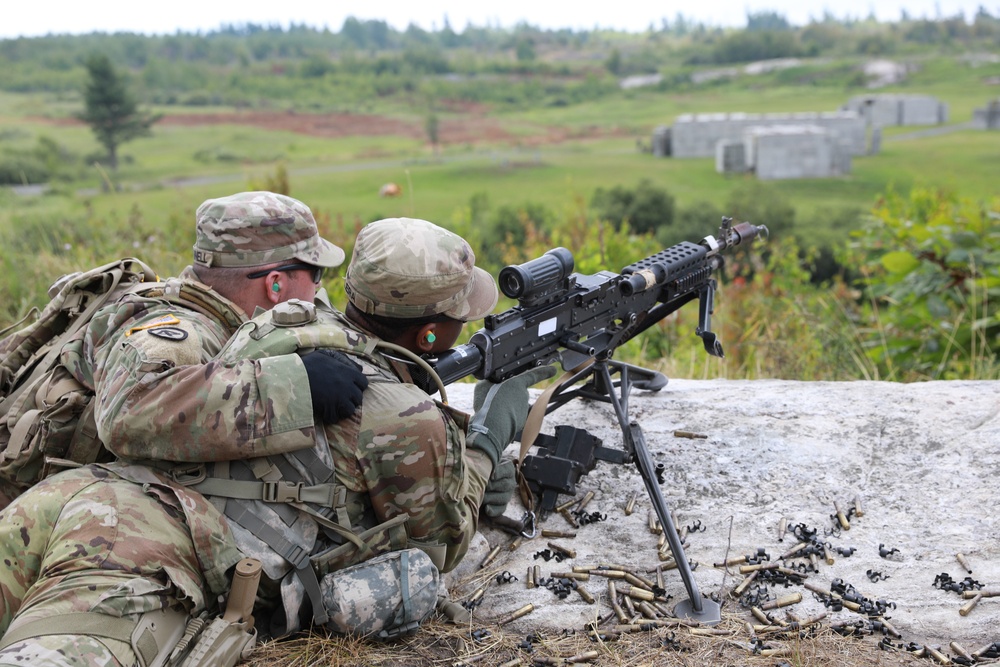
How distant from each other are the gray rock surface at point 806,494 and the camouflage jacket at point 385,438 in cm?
69

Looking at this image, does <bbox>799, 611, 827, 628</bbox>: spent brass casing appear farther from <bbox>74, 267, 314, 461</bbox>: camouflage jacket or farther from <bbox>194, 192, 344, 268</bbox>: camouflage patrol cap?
<bbox>194, 192, 344, 268</bbox>: camouflage patrol cap

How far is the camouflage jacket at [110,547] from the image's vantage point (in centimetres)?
304

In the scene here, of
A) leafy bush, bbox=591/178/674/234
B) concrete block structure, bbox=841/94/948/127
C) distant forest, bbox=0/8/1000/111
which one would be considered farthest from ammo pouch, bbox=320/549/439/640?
distant forest, bbox=0/8/1000/111

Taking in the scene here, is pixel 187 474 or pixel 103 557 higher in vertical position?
pixel 187 474

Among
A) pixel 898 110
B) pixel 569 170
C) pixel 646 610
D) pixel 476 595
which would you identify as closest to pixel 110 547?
pixel 476 595

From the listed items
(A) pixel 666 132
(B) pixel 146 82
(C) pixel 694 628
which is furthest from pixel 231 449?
(B) pixel 146 82

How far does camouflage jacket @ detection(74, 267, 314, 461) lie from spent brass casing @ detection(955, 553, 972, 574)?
2969 mm

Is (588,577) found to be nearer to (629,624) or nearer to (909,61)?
(629,624)

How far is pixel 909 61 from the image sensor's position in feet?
266

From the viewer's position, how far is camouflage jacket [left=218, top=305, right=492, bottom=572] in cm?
345

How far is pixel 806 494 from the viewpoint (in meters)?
4.77

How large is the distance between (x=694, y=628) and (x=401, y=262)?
1.94 meters

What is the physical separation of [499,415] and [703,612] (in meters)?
1.26

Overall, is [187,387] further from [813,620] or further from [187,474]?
[813,620]
